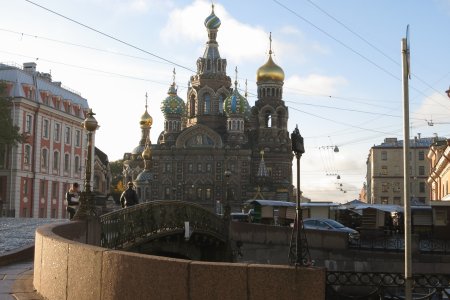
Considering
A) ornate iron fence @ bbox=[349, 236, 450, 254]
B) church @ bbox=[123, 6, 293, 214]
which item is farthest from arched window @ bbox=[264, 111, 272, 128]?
ornate iron fence @ bbox=[349, 236, 450, 254]

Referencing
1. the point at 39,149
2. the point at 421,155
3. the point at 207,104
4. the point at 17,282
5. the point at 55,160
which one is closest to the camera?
the point at 17,282

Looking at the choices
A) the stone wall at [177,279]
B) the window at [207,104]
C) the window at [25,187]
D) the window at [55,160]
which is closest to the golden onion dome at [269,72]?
the window at [207,104]

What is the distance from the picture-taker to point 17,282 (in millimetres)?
11578

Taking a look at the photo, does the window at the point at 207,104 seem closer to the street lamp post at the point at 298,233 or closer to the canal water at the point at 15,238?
the canal water at the point at 15,238

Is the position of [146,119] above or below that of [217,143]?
above

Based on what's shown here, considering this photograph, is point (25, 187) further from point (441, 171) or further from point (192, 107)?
point (192, 107)

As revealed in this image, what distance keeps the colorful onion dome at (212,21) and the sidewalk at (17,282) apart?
290ft

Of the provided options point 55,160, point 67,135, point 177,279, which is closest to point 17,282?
point 177,279

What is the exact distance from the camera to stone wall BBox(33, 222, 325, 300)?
23.7ft

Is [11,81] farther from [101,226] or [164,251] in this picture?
[101,226]

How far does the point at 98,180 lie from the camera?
100m

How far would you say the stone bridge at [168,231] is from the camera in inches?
696

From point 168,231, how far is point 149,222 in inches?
53.2

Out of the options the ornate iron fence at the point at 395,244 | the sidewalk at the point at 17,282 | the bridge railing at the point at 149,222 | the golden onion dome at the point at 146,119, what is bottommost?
the ornate iron fence at the point at 395,244
